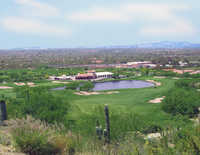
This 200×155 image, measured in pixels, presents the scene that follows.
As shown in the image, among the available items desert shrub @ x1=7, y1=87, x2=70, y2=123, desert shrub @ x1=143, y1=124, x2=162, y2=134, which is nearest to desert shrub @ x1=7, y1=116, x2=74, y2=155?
desert shrub @ x1=143, y1=124, x2=162, y2=134

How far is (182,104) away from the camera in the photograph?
24625 mm

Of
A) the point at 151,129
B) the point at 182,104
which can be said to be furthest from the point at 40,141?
the point at 182,104

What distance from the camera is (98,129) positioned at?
33.7 ft

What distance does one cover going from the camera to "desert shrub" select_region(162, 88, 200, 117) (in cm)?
2408

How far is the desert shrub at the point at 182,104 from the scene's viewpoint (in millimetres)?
24080

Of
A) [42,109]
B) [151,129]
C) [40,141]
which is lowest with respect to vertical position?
[151,129]

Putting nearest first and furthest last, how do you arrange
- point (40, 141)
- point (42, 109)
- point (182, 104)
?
point (40, 141) < point (42, 109) < point (182, 104)

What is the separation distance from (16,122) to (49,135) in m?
1.48

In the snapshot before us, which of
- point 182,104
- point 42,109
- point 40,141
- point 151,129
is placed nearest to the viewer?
point 40,141

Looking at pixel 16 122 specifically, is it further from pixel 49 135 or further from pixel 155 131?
pixel 155 131

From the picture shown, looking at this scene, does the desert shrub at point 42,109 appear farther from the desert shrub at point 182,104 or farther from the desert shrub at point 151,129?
the desert shrub at point 182,104

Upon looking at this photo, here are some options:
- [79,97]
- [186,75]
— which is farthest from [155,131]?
[186,75]

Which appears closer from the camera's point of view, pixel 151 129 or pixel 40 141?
pixel 40 141

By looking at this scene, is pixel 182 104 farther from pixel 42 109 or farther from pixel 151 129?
pixel 42 109
